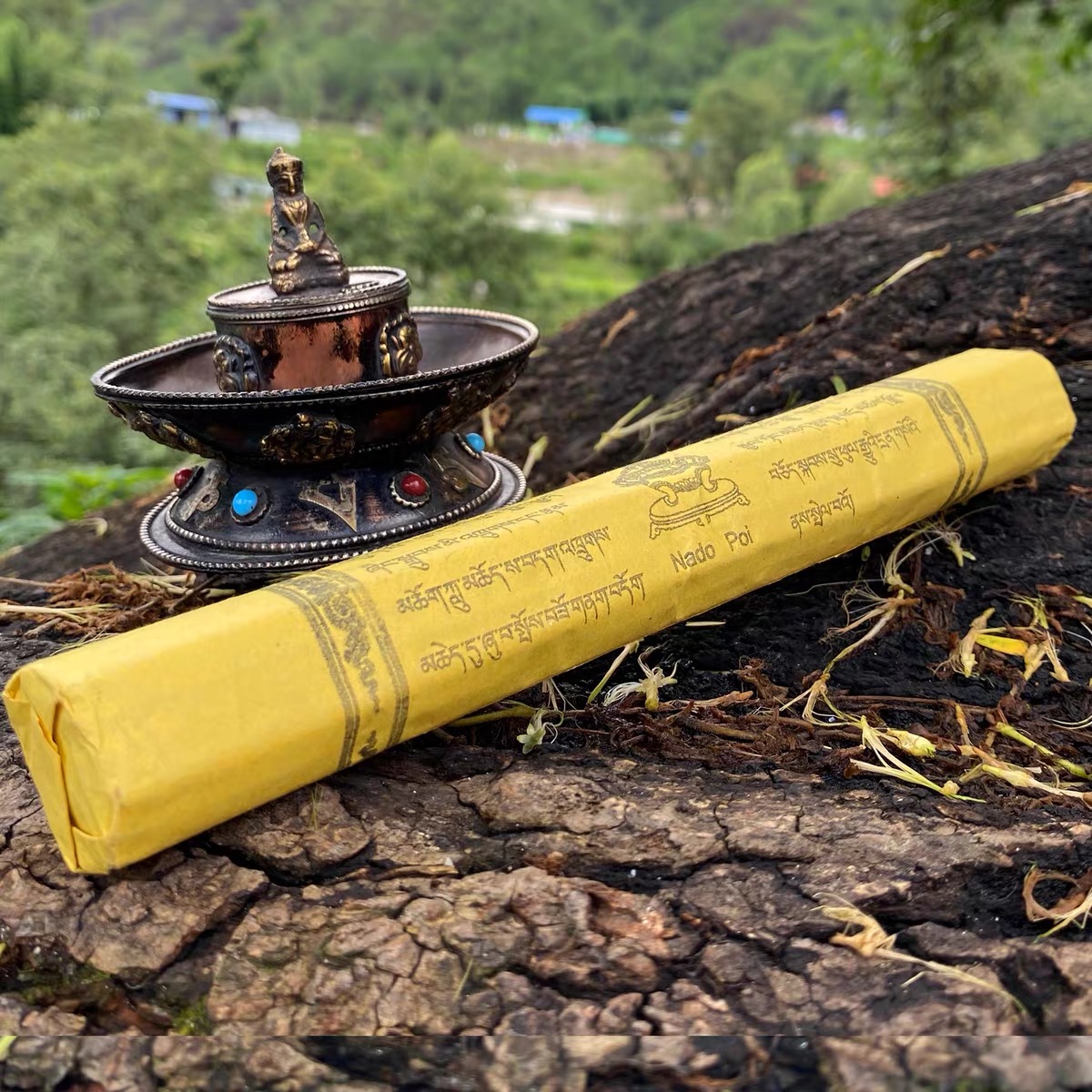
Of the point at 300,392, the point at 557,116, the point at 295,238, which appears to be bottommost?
the point at 557,116

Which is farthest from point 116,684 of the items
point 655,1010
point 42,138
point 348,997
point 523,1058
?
point 42,138

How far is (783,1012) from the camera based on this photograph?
1749 millimetres

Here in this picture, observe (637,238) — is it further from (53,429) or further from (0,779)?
(0,779)

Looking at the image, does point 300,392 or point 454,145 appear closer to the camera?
point 300,392

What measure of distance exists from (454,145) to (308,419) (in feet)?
76.7

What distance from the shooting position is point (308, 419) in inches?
104

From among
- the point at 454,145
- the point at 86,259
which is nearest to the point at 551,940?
the point at 86,259

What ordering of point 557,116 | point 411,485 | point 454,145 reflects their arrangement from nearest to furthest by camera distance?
point 411,485 → point 454,145 → point 557,116

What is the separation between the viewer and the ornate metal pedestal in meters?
2.67

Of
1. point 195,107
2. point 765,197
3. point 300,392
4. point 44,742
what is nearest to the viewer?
point 44,742

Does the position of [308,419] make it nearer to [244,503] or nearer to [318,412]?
[318,412]

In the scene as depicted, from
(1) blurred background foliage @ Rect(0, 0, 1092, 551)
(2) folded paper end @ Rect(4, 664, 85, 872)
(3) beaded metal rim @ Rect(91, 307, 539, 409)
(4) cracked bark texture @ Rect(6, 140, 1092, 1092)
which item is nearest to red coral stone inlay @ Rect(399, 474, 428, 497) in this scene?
(3) beaded metal rim @ Rect(91, 307, 539, 409)

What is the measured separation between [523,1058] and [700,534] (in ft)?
3.94

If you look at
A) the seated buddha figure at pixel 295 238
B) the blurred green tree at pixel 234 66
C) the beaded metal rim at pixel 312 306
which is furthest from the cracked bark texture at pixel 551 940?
the blurred green tree at pixel 234 66
